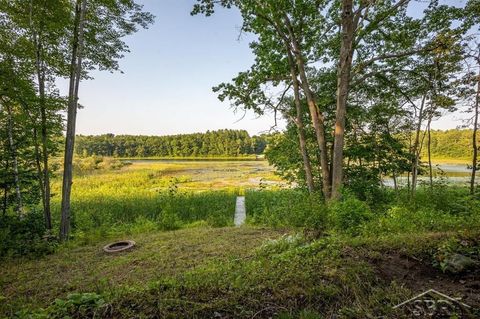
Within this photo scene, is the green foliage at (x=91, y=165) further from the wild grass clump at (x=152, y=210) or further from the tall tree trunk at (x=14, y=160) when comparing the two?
the tall tree trunk at (x=14, y=160)

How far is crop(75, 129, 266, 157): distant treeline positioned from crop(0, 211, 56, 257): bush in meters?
68.8

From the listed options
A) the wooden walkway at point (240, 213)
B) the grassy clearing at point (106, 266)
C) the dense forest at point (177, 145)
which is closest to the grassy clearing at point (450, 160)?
the wooden walkway at point (240, 213)

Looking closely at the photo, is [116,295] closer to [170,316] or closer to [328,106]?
[170,316]

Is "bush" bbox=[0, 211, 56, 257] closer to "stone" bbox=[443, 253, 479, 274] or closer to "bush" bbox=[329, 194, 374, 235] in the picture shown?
"bush" bbox=[329, 194, 374, 235]

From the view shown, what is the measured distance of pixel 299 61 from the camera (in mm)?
6801

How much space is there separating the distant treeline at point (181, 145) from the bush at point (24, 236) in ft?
226

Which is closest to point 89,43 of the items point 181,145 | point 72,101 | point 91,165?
point 72,101

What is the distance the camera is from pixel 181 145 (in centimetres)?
8500

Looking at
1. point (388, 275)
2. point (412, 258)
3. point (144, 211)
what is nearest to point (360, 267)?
point (388, 275)

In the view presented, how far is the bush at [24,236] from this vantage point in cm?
550

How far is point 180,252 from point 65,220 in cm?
442

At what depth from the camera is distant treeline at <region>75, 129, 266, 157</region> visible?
77.9 meters

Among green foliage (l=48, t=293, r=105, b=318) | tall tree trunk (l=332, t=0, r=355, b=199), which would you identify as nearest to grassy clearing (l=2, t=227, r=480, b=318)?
green foliage (l=48, t=293, r=105, b=318)

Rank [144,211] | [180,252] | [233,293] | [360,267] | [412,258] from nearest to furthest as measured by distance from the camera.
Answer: [233,293], [360,267], [412,258], [180,252], [144,211]
